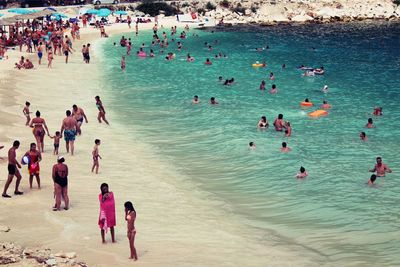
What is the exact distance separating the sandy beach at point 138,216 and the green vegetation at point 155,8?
61.8 meters

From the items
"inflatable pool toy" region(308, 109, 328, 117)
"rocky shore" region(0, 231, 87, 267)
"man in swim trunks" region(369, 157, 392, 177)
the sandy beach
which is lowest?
the sandy beach

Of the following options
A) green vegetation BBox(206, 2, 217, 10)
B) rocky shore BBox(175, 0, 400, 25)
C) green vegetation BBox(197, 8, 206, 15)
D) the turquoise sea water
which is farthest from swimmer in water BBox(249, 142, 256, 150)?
green vegetation BBox(206, 2, 217, 10)

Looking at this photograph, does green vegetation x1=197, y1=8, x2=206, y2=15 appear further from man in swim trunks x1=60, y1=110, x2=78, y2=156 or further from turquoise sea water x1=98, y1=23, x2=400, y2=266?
man in swim trunks x1=60, y1=110, x2=78, y2=156

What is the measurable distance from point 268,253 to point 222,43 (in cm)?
5209

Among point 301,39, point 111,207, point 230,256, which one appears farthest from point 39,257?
point 301,39

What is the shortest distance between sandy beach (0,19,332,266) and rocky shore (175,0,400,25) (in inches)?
2673

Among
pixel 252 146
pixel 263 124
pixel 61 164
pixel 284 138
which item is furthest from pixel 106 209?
pixel 263 124

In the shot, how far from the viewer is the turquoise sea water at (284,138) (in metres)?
16.7

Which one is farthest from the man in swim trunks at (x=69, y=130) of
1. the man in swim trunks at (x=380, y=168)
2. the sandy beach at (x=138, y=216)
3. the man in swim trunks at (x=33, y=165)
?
the man in swim trunks at (x=380, y=168)

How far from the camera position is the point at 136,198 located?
706 inches

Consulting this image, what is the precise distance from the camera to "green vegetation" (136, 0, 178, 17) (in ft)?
284

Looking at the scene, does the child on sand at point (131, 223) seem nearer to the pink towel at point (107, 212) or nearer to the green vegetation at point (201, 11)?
the pink towel at point (107, 212)

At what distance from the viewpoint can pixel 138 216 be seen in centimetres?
1642

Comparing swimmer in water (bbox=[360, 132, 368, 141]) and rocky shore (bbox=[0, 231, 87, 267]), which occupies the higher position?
swimmer in water (bbox=[360, 132, 368, 141])
